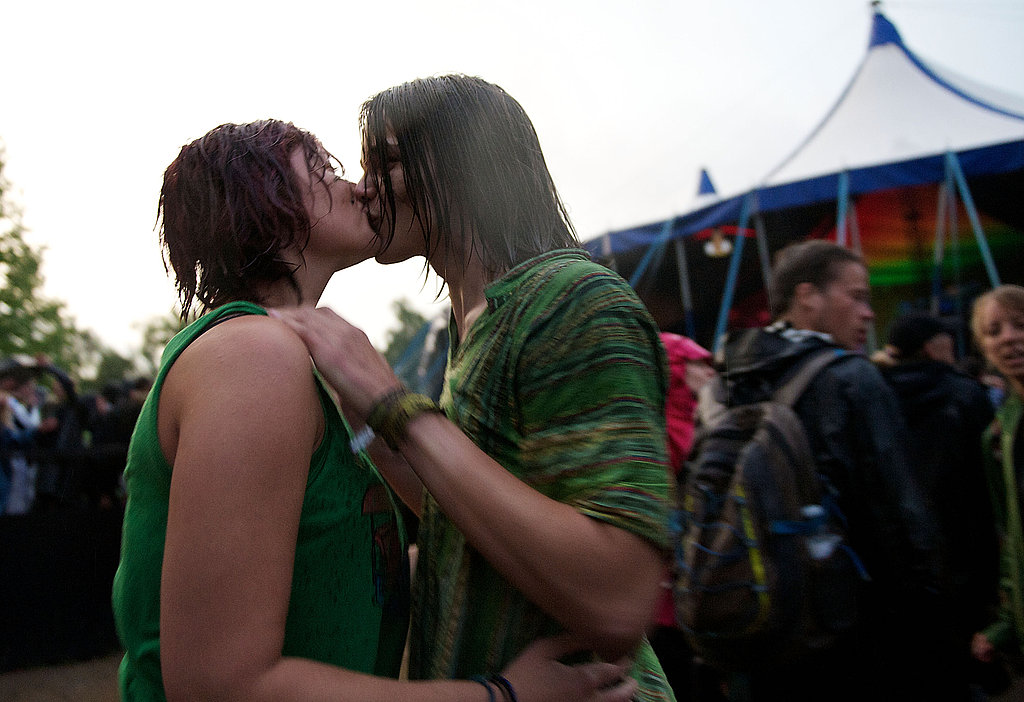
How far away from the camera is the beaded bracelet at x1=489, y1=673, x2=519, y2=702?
1.02 metres

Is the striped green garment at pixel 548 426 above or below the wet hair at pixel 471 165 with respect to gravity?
below

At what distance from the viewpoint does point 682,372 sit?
3.77 m

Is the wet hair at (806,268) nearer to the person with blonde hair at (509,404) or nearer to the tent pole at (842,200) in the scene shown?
the person with blonde hair at (509,404)

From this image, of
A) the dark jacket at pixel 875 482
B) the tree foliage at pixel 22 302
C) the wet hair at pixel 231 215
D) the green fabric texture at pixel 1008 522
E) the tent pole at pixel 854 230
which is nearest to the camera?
the wet hair at pixel 231 215

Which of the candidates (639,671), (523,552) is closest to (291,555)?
(523,552)

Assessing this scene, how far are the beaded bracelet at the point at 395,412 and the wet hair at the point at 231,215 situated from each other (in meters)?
0.38

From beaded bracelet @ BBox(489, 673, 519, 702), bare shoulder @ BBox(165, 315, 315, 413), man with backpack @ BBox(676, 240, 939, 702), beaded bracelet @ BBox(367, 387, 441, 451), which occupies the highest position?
bare shoulder @ BBox(165, 315, 315, 413)

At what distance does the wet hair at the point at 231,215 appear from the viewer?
4.07 ft

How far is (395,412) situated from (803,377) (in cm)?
194

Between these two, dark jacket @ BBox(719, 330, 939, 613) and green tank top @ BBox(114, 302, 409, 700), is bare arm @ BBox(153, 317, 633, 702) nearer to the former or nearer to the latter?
green tank top @ BBox(114, 302, 409, 700)

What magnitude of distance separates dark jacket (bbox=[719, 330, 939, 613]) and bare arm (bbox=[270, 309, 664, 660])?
1702 mm

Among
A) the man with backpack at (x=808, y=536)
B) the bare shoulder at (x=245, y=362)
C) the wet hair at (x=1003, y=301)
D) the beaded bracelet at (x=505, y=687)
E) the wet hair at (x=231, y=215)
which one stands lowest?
the man with backpack at (x=808, y=536)

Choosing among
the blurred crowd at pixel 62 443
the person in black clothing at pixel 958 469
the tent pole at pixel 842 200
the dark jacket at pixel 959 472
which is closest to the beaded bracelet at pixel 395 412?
the person in black clothing at pixel 958 469

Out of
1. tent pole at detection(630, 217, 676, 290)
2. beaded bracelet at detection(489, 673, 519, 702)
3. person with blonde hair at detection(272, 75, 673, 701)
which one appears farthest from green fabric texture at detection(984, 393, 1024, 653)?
tent pole at detection(630, 217, 676, 290)
